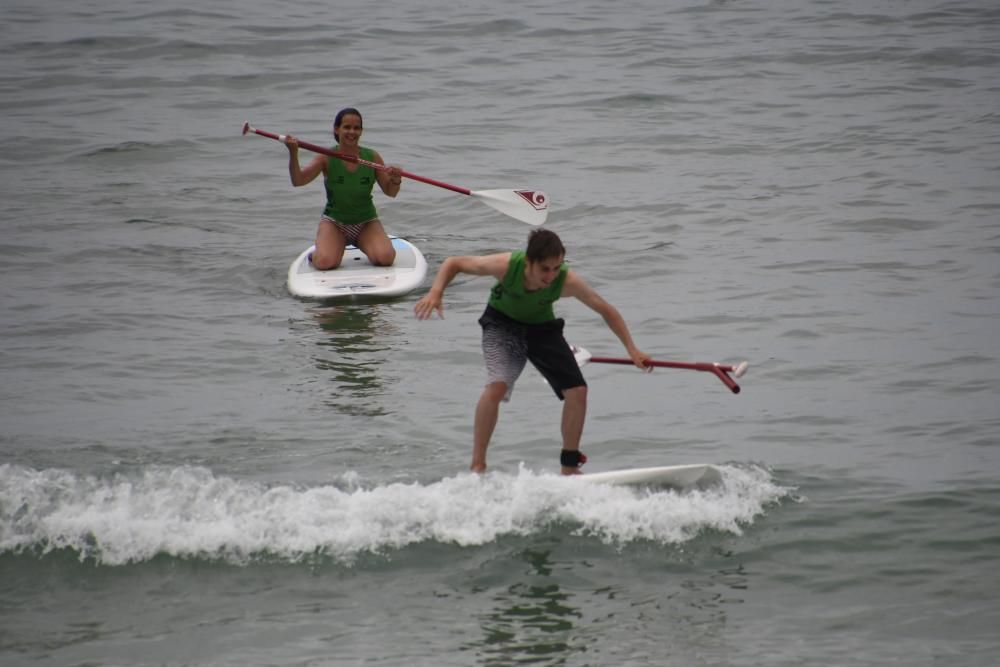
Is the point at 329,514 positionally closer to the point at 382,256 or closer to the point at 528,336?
the point at 528,336

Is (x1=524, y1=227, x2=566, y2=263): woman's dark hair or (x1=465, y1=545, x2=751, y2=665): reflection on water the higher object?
(x1=524, y1=227, x2=566, y2=263): woman's dark hair

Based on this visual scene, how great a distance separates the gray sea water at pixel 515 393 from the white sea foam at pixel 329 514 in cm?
2

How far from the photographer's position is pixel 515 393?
10.4 m

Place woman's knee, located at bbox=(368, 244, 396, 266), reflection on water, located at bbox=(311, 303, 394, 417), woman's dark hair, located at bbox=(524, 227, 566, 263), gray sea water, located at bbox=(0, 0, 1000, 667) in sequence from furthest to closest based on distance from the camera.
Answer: woman's knee, located at bbox=(368, 244, 396, 266)
reflection on water, located at bbox=(311, 303, 394, 417)
woman's dark hair, located at bbox=(524, 227, 566, 263)
gray sea water, located at bbox=(0, 0, 1000, 667)

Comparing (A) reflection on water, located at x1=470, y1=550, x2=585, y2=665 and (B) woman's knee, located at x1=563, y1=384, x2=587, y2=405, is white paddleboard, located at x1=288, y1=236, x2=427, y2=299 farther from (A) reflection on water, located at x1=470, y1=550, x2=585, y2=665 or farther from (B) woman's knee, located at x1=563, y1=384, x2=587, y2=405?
(A) reflection on water, located at x1=470, y1=550, x2=585, y2=665

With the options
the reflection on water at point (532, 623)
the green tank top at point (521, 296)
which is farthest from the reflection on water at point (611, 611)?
the green tank top at point (521, 296)

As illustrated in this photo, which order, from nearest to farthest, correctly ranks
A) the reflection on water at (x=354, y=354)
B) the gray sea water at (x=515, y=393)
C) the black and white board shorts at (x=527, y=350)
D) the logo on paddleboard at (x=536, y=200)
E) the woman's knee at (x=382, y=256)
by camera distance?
the gray sea water at (x=515, y=393), the black and white board shorts at (x=527, y=350), the reflection on water at (x=354, y=354), the logo on paddleboard at (x=536, y=200), the woman's knee at (x=382, y=256)

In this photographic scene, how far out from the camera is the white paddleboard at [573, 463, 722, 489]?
7.70m

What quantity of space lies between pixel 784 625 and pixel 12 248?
11517 mm

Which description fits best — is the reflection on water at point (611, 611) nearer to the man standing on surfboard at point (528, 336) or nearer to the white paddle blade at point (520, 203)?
the man standing on surfboard at point (528, 336)

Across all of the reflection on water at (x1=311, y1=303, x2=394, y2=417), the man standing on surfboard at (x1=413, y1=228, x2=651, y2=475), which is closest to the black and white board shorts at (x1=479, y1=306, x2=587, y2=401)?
the man standing on surfboard at (x1=413, y1=228, x2=651, y2=475)

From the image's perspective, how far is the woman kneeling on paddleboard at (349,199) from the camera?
12938mm

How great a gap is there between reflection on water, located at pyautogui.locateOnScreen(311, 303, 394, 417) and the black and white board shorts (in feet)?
7.11

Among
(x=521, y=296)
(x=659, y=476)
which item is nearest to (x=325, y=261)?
(x=521, y=296)
